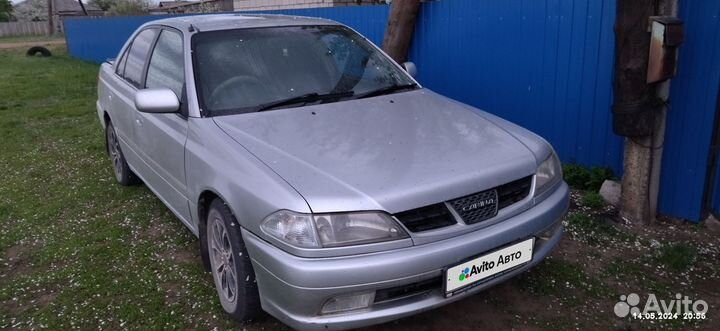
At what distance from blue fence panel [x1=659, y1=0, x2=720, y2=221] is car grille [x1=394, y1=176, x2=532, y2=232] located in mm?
1915

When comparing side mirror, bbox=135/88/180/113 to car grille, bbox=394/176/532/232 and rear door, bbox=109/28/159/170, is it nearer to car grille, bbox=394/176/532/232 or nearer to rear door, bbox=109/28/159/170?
rear door, bbox=109/28/159/170

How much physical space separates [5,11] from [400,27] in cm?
5200

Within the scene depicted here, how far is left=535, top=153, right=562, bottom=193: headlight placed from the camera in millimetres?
2910

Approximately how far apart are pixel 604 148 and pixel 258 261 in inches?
130

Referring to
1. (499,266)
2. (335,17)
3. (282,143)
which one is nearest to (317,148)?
(282,143)

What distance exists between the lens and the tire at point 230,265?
9.02ft

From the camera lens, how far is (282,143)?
289 centimetres

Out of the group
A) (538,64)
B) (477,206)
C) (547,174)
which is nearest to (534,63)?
(538,64)

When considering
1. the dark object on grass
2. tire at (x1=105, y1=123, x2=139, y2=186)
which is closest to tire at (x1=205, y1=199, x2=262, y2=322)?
tire at (x1=105, y1=123, x2=139, y2=186)

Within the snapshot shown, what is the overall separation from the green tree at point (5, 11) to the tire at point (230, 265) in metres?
52.4

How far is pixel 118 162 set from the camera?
538 cm

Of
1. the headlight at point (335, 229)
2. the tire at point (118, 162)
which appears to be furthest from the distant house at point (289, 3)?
the headlight at point (335, 229)

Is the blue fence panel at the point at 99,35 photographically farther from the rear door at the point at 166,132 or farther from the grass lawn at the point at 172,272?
the rear door at the point at 166,132

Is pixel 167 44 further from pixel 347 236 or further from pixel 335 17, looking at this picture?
pixel 335 17
